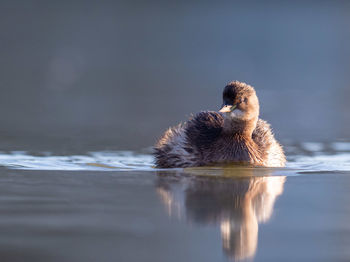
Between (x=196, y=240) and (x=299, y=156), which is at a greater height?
(x=299, y=156)

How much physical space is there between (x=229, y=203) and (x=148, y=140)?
5.53 meters

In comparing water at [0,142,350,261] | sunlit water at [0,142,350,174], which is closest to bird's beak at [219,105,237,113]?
water at [0,142,350,261]

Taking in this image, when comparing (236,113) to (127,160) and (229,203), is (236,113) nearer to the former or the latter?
(127,160)

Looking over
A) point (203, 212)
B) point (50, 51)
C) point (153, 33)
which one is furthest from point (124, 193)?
point (153, 33)

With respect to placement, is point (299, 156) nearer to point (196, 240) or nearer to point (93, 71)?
point (196, 240)

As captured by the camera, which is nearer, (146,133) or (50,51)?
(146,133)

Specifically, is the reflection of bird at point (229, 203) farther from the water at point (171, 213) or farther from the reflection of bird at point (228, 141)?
the reflection of bird at point (228, 141)

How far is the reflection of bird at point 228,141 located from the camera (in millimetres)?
8352

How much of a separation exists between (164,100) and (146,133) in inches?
186

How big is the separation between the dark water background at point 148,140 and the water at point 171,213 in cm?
2

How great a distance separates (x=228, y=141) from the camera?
27.7 feet

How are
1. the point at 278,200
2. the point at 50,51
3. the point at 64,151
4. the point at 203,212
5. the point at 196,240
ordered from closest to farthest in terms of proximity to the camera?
the point at 196,240 → the point at 203,212 → the point at 278,200 → the point at 64,151 → the point at 50,51

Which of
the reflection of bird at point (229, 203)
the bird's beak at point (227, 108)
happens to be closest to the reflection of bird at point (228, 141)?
the bird's beak at point (227, 108)

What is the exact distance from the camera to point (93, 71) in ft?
67.5
